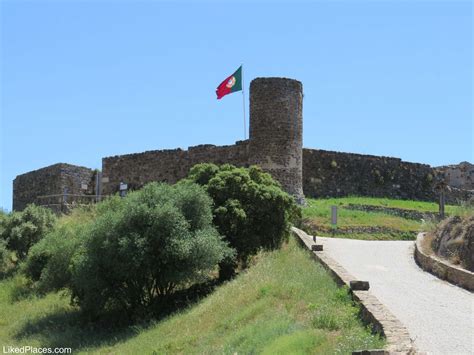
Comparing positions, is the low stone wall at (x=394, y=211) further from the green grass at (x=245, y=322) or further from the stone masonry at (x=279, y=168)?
the green grass at (x=245, y=322)

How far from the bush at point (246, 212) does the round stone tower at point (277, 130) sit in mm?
6100

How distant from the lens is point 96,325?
1714 centimetres

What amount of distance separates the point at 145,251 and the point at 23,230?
29.3ft

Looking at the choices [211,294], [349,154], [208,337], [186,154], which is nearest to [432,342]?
[208,337]

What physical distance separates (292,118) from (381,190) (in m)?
9.49

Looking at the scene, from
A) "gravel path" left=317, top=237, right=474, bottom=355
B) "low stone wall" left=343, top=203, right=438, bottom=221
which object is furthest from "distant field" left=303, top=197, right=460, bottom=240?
"gravel path" left=317, top=237, right=474, bottom=355

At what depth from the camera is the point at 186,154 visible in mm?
29328

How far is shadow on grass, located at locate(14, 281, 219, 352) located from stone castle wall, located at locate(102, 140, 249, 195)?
407 inches

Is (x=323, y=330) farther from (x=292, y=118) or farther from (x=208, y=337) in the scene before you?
(x=292, y=118)

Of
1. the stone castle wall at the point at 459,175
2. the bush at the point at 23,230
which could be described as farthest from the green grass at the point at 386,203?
the bush at the point at 23,230

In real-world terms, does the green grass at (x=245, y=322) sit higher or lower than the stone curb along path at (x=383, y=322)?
lower

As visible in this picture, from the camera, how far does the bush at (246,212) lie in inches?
725

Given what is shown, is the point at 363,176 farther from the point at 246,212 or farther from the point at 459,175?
the point at 246,212

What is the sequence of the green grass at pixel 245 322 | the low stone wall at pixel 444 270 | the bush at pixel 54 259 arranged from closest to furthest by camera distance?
the green grass at pixel 245 322 < the low stone wall at pixel 444 270 < the bush at pixel 54 259
